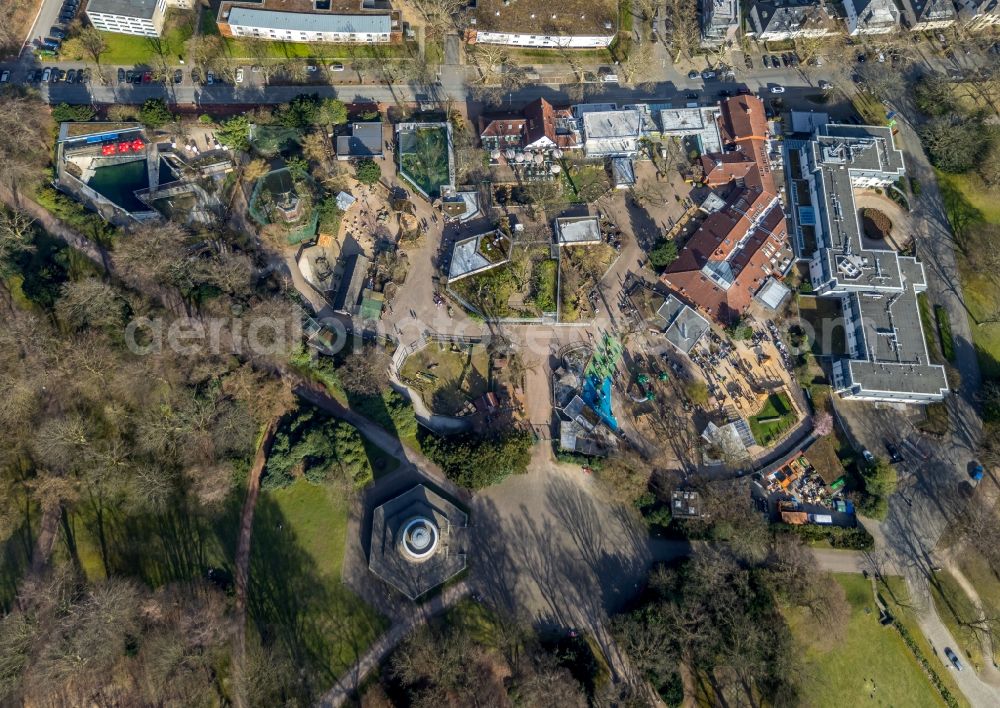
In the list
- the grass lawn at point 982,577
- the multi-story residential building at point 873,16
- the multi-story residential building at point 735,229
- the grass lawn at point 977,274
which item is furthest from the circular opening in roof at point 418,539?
the multi-story residential building at point 873,16

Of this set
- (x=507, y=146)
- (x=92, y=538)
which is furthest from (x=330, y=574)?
(x=507, y=146)

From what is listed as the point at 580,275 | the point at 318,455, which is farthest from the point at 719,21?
the point at 318,455

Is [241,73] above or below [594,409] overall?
above

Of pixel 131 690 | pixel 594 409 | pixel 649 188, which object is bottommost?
pixel 131 690

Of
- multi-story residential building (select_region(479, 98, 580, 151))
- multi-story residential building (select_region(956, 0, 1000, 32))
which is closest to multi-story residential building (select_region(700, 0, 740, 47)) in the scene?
multi-story residential building (select_region(479, 98, 580, 151))

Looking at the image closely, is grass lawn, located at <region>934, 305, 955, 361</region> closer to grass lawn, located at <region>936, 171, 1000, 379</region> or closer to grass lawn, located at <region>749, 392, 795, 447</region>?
grass lawn, located at <region>936, 171, 1000, 379</region>

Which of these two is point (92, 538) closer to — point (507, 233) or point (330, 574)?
point (330, 574)
